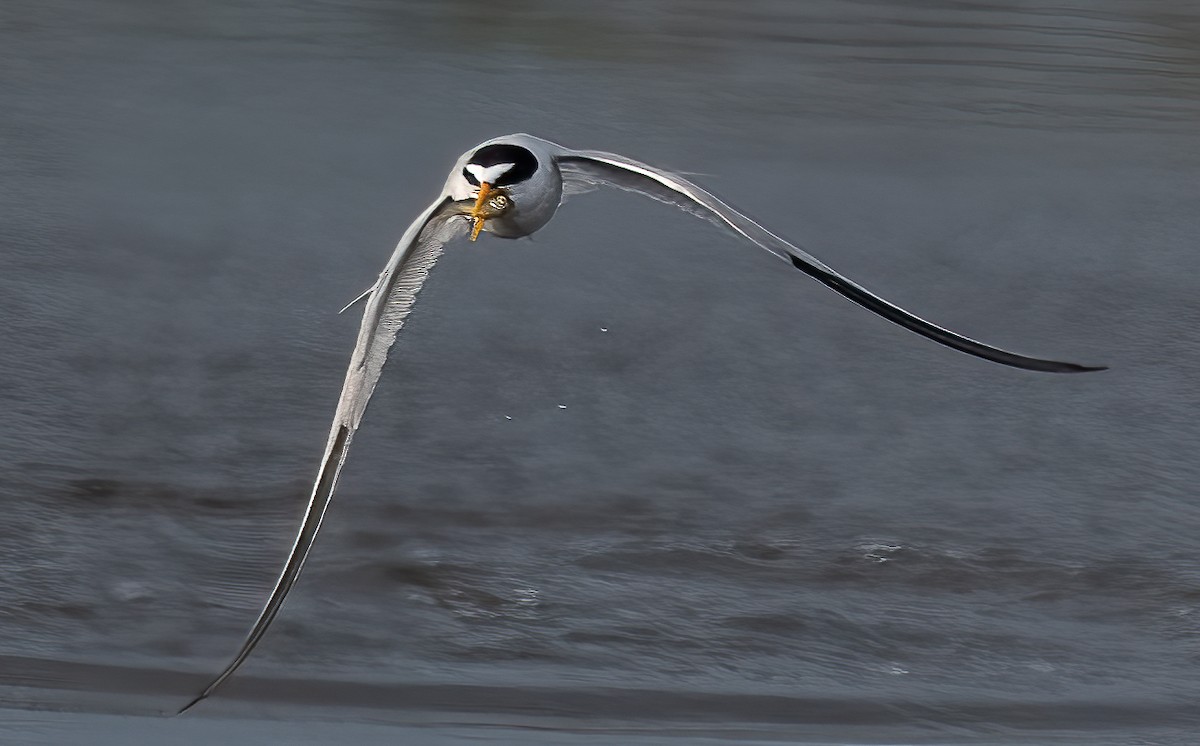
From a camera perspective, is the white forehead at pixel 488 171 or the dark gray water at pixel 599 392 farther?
the dark gray water at pixel 599 392

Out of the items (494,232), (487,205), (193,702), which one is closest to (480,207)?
(487,205)

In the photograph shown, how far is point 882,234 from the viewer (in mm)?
3359

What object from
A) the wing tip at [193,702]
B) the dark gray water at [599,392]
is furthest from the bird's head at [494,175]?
the wing tip at [193,702]

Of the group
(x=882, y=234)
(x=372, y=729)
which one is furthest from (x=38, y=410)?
(x=882, y=234)

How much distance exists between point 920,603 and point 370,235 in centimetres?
142

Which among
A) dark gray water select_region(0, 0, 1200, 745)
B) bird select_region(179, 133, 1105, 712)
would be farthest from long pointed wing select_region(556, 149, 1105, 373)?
dark gray water select_region(0, 0, 1200, 745)

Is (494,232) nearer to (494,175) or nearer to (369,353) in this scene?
(494,175)

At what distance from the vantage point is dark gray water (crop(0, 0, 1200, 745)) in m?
2.25

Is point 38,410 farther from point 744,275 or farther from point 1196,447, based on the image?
point 1196,447

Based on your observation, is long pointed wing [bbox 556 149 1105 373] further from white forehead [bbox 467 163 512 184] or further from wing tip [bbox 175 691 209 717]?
wing tip [bbox 175 691 209 717]

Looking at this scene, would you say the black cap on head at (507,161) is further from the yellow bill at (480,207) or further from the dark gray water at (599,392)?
the dark gray water at (599,392)

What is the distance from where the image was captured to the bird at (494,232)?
1.94 m

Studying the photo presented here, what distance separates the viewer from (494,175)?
1.99 m

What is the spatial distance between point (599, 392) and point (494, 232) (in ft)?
2.40
